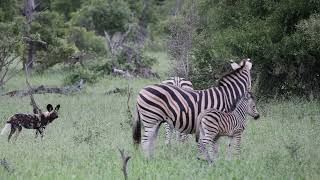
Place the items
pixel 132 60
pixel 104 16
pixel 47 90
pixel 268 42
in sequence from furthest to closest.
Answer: pixel 104 16
pixel 132 60
pixel 47 90
pixel 268 42

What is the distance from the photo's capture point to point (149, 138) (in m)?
11.0

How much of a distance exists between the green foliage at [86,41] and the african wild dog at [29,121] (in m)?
19.1

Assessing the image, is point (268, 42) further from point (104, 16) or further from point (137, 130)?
point (104, 16)

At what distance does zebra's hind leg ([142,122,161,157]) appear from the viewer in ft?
36.1

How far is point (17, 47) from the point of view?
22.3 meters

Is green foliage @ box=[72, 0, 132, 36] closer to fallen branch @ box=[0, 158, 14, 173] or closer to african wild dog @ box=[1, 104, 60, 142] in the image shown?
african wild dog @ box=[1, 104, 60, 142]

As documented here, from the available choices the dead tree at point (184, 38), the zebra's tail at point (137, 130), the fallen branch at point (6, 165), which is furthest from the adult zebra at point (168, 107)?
the dead tree at point (184, 38)

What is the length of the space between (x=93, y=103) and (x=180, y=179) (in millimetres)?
10721

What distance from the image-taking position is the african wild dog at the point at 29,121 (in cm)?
1319

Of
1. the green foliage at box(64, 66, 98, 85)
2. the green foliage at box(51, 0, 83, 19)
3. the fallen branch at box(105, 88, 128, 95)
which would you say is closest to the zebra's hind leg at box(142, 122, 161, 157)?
the fallen branch at box(105, 88, 128, 95)

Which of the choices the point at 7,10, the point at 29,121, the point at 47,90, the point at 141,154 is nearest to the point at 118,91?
the point at 47,90

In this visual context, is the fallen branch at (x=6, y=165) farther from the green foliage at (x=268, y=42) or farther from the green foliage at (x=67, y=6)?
the green foliage at (x=67, y=6)

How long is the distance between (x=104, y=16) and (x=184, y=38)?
663 inches

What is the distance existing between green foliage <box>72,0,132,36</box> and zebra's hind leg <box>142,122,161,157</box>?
25.6 metres
